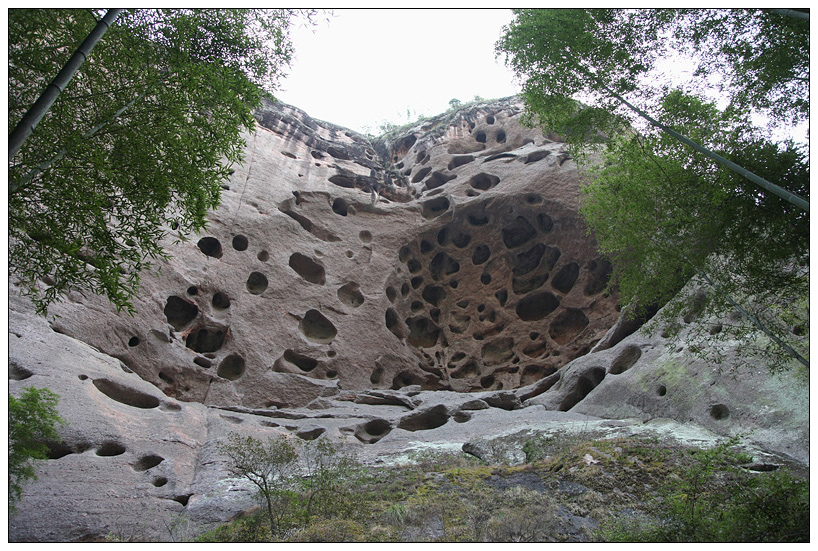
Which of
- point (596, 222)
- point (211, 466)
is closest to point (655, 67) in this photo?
point (596, 222)

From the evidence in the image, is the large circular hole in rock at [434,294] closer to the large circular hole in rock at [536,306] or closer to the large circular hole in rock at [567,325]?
the large circular hole in rock at [536,306]

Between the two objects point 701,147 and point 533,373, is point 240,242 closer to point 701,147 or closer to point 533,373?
point 533,373

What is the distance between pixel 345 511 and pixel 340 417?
5514mm

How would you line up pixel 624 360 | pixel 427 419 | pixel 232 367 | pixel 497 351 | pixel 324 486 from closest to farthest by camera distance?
pixel 324 486 → pixel 624 360 → pixel 427 419 → pixel 232 367 → pixel 497 351

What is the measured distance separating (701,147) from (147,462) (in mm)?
7324

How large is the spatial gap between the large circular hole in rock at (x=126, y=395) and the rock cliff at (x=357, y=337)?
0.03m

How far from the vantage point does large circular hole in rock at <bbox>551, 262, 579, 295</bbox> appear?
56.5 ft

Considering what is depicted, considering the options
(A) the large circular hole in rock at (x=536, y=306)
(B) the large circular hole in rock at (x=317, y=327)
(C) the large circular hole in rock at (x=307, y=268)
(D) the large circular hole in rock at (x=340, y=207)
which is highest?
(D) the large circular hole in rock at (x=340, y=207)

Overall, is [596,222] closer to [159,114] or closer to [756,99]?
[756,99]

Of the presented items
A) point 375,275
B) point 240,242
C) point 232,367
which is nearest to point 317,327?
point 375,275

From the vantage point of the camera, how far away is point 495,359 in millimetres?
16594

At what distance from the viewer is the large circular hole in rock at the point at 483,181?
18281 millimetres

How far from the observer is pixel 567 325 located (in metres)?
16.7

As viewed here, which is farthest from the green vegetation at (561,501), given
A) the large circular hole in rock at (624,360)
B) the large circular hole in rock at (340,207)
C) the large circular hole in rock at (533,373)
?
the large circular hole in rock at (340,207)
